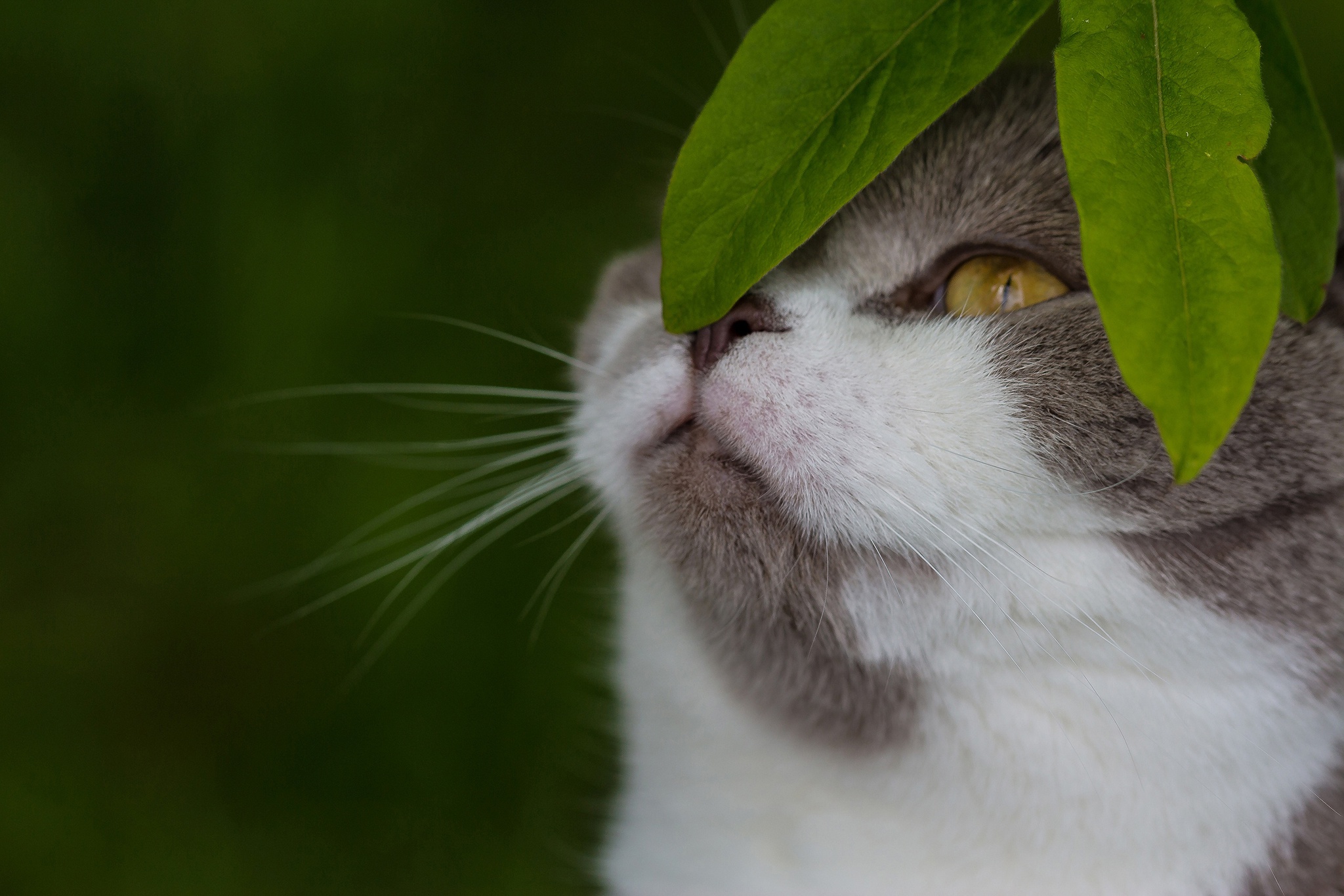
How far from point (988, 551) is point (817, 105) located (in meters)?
0.25

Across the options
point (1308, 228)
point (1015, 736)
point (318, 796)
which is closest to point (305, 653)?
point (318, 796)

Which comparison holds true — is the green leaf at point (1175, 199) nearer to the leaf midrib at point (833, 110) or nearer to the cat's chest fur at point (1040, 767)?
the leaf midrib at point (833, 110)

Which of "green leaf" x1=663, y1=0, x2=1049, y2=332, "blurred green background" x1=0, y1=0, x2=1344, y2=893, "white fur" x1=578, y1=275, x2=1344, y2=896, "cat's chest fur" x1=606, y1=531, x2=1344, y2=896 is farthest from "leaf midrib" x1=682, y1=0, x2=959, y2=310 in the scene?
"blurred green background" x1=0, y1=0, x2=1344, y2=893

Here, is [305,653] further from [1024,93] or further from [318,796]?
[1024,93]

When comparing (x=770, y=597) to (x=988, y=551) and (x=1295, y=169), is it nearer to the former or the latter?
(x=988, y=551)

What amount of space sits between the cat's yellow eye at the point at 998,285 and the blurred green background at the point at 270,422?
74 cm

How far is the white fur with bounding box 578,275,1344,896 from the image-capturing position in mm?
553

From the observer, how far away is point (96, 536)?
1.34m

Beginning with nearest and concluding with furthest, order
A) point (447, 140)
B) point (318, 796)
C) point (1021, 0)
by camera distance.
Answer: point (1021, 0)
point (318, 796)
point (447, 140)

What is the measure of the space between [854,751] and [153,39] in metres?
1.28

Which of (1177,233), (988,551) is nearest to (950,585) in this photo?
(988,551)

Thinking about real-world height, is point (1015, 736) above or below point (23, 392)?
below

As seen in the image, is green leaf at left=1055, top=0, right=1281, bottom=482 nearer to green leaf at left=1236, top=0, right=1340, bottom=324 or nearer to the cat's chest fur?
green leaf at left=1236, top=0, right=1340, bottom=324

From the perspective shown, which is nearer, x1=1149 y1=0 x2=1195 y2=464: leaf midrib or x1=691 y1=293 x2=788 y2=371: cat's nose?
x1=1149 y1=0 x2=1195 y2=464: leaf midrib
